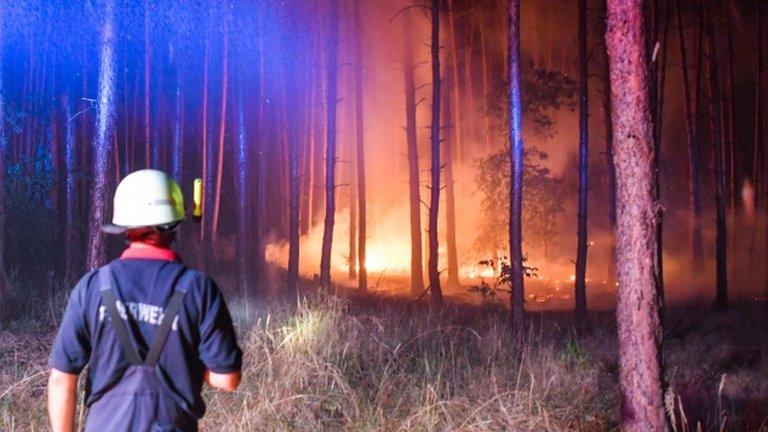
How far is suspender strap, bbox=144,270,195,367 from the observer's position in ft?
8.19

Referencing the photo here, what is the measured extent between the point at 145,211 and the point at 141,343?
1.82 feet

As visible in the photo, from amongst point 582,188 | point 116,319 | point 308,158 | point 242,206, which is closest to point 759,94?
point 582,188

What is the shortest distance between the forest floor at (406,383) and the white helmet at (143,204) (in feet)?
8.83

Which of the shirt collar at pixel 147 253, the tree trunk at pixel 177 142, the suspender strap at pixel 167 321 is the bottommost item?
the suspender strap at pixel 167 321

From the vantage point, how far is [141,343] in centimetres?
254

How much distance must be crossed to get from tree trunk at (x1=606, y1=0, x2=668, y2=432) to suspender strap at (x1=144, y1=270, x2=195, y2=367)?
366 cm

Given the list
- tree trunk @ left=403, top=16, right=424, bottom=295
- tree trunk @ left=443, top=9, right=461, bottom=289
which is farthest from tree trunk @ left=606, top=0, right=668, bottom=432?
tree trunk @ left=403, top=16, right=424, bottom=295

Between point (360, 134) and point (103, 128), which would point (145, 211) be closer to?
point (103, 128)

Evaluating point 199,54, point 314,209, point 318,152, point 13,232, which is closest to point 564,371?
point 13,232

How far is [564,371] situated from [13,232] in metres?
14.8

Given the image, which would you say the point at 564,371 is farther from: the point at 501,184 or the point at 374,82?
the point at 374,82

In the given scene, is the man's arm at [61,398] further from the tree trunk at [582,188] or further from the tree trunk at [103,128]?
the tree trunk at [582,188]

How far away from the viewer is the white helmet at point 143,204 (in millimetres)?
2643

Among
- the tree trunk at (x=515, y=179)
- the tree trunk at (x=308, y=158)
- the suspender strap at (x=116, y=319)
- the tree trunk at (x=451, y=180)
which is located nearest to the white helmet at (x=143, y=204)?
the suspender strap at (x=116, y=319)
